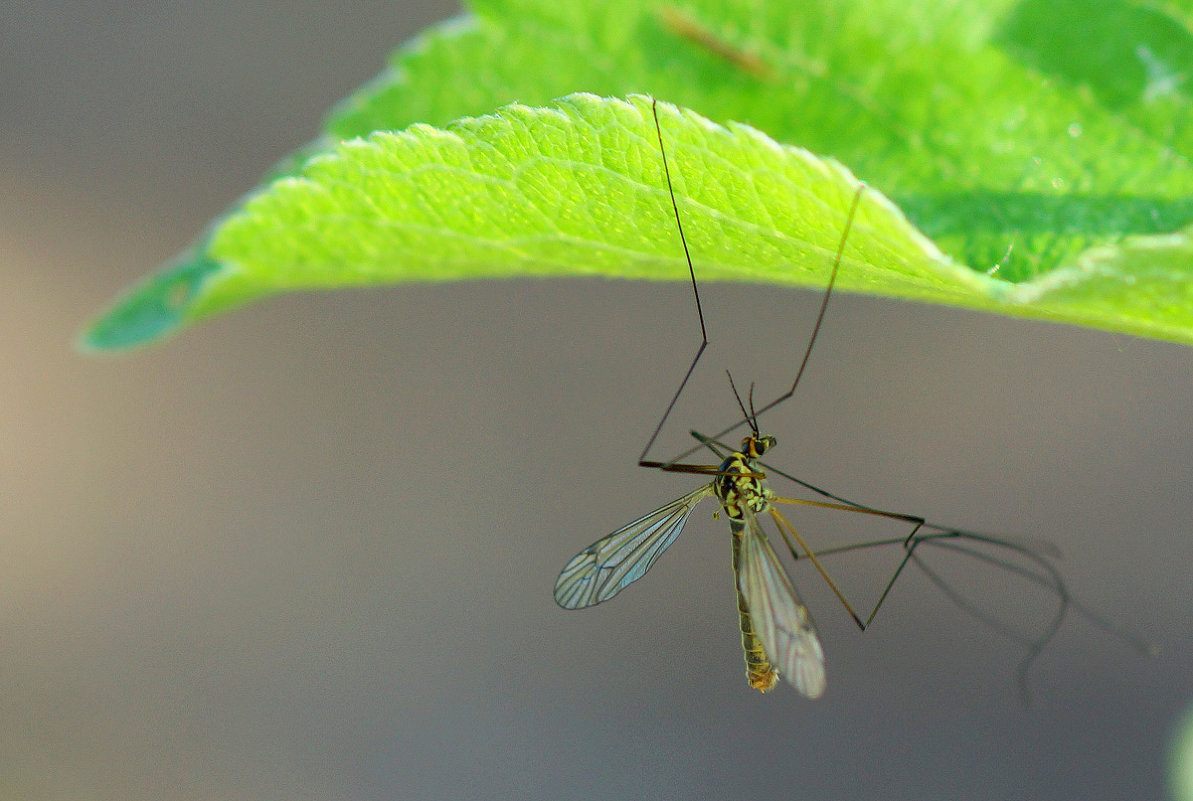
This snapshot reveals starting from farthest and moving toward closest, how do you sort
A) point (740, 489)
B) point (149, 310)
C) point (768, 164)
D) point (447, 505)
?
point (447, 505) → point (740, 489) → point (149, 310) → point (768, 164)

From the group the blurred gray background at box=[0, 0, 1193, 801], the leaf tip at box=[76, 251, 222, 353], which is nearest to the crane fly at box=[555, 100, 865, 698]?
the leaf tip at box=[76, 251, 222, 353]

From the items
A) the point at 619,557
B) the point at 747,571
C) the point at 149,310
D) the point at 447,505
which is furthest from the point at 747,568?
the point at 447,505

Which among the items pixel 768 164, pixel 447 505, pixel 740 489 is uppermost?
pixel 447 505

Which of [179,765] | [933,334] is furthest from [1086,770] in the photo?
[179,765]

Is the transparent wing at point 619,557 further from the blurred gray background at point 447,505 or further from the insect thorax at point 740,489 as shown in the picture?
the blurred gray background at point 447,505

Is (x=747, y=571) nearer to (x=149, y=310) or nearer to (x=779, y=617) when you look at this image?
(x=779, y=617)

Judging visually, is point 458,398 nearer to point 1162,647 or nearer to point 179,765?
point 179,765
